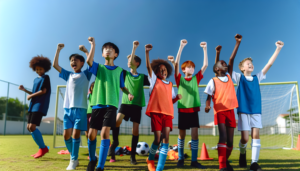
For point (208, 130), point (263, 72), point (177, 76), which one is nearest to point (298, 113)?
point (208, 130)

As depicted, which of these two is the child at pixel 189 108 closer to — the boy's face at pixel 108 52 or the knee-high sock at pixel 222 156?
the knee-high sock at pixel 222 156

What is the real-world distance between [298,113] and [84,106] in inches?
285

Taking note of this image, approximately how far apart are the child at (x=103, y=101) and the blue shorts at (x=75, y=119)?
52cm

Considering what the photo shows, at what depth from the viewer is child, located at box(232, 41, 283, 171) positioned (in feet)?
10.3

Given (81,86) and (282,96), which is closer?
(81,86)

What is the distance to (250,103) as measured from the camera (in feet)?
10.6

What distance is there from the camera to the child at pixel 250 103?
3.13 m

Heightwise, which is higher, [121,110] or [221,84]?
[221,84]

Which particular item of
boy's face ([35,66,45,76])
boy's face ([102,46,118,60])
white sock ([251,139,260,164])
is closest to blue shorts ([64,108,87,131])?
boy's face ([102,46,118,60])

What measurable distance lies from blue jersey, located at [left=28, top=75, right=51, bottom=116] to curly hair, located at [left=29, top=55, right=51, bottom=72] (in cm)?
50

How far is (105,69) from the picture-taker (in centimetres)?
298

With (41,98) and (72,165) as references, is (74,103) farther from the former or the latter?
(41,98)

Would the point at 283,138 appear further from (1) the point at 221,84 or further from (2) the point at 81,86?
(2) the point at 81,86

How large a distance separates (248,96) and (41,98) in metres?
4.12
